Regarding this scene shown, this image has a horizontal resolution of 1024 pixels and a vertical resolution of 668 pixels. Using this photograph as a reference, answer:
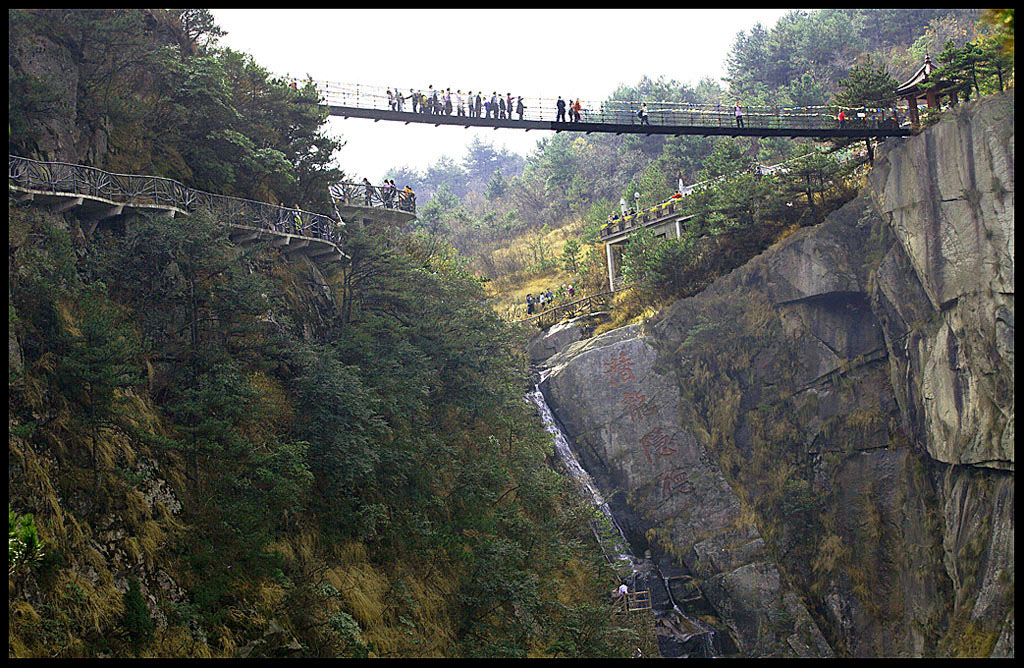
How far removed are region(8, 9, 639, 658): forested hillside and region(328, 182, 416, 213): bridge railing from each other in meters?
2.01

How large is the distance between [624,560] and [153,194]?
535 inches

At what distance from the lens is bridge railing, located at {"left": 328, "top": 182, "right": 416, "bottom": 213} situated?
73.4ft

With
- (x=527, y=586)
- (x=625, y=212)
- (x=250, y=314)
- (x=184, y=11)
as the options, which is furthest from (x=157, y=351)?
(x=625, y=212)

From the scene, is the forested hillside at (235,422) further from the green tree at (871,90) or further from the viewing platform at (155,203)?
the green tree at (871,90)

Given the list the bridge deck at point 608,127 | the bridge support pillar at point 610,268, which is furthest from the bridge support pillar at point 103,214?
the bridge support pillar at point 610,268

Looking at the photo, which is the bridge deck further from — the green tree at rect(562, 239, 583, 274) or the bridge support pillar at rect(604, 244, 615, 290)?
the green tree at rect(562, 239, 583, 274)

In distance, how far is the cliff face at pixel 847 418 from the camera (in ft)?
60.1

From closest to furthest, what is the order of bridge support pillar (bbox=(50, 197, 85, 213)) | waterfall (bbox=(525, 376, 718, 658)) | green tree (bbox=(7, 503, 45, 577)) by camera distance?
green tree (bbox=(7, 503, 45, 577)) → bridge support pillar (bbox=(50, 197, 85, 213)) → waterfall (bbox=(525, 376, 718, 658))

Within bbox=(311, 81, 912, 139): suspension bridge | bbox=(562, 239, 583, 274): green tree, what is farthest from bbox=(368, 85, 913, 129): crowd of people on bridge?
bbox=(562, 239, 583, 274): green tree

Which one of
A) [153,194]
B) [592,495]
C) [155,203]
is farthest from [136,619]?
[592,495]

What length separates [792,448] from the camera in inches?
899

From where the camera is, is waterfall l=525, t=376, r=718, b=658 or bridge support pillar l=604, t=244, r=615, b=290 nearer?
waterfall l=525, t=376, r=718, b=658

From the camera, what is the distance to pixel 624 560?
804 inches

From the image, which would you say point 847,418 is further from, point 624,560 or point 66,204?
point 66,204
